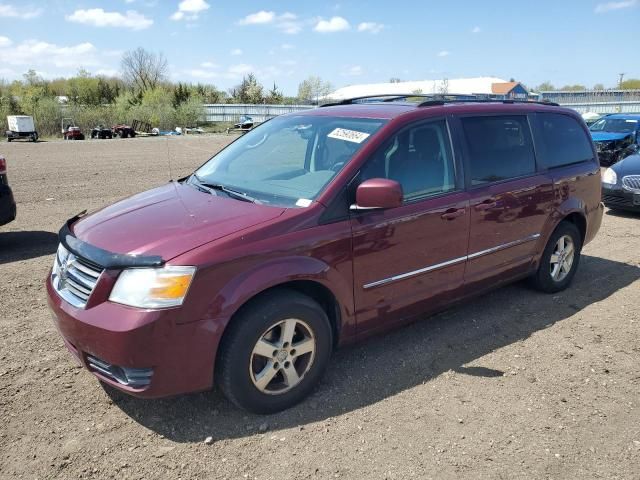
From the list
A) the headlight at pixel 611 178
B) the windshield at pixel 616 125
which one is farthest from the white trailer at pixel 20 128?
the headlight at pixel 611 178

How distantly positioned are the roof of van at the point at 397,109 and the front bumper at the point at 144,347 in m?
1.97

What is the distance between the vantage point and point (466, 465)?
2.70m

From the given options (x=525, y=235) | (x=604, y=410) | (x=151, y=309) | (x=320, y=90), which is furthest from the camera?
(x=320, y=90)

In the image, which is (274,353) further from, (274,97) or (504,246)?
(274,97)

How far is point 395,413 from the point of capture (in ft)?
10.3

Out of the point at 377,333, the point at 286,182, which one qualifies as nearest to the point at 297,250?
the point at 286,182

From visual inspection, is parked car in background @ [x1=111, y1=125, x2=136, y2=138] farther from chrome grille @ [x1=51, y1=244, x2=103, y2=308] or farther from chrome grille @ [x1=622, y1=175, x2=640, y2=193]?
chrome grille @ [x1=51, y1=244, x2=103, y2=308]

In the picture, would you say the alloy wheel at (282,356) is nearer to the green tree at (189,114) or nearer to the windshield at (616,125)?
the windshield at (616,125)

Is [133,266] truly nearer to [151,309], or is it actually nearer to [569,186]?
[151,309]

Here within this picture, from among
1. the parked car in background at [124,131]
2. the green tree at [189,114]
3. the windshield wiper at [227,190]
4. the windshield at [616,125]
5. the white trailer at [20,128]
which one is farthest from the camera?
the green tree at [189,114]

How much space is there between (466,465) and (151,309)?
1.83 metres

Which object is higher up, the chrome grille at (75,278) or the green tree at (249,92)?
the green tree at (249,92)

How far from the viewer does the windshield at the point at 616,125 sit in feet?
51.9

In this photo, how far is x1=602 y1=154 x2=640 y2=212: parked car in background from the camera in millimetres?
8531
